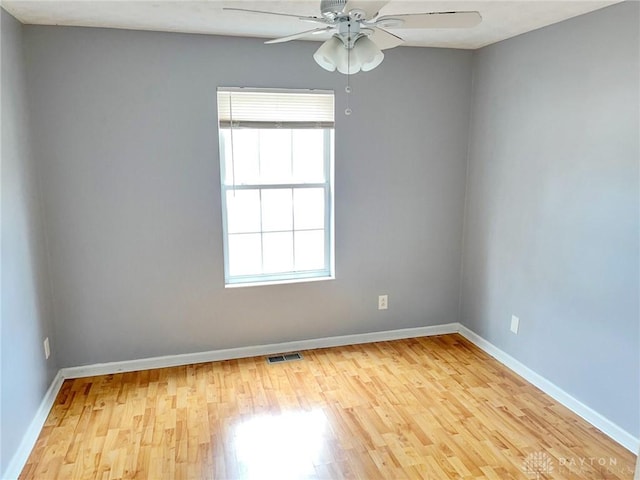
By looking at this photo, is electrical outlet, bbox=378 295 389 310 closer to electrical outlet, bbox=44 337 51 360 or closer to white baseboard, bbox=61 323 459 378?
white baseboard, bbox=61 323 459 378

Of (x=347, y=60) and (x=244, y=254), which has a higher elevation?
(x=347, y=60)

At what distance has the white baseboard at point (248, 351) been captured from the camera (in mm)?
3123

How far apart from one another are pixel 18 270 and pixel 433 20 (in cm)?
237

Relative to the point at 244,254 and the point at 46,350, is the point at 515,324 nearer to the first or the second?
the point at 244,254

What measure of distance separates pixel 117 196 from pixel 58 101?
0.66 meters

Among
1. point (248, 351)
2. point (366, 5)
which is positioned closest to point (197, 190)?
point (248, 351)

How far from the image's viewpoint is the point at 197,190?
3086 mm

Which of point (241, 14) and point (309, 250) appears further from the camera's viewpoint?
point (309, 250)

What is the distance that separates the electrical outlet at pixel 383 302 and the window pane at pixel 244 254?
1012 mm

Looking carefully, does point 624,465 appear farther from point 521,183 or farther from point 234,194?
point 234,194

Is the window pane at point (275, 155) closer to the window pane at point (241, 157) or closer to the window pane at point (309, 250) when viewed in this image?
the window pane at point (241, 157)

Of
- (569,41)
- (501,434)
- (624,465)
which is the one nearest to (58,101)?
(569,41)

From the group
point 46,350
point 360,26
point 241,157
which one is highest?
point 360,26

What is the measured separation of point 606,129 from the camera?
241 cm
